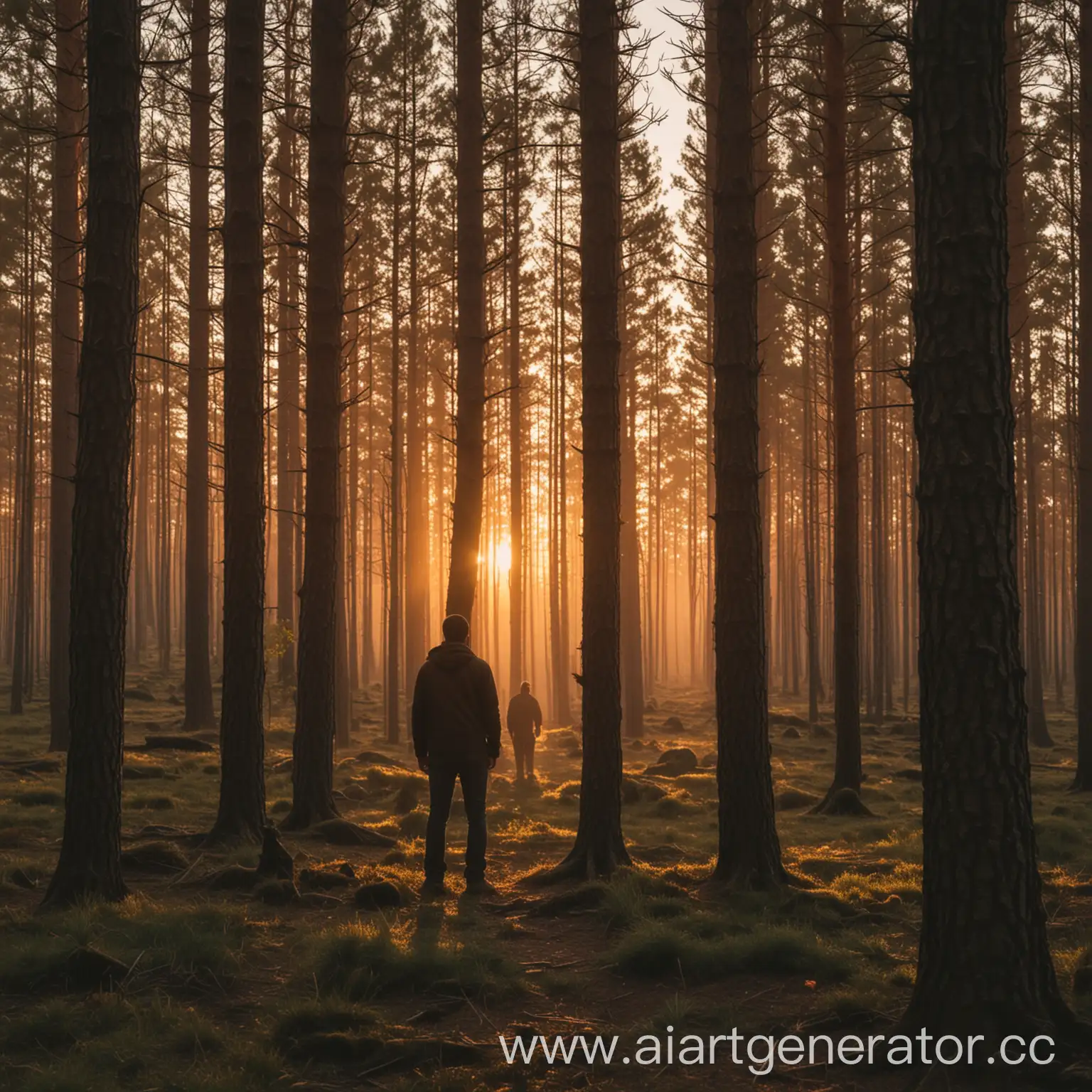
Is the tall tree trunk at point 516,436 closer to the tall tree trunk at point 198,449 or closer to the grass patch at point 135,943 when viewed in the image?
the tall tree trunk at point 198,449

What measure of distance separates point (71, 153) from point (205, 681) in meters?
9.17

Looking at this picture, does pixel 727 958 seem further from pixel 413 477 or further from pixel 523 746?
pixel 413 477

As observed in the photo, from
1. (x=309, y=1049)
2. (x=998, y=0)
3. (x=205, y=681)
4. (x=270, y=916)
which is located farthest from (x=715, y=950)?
(x=205, y=681)

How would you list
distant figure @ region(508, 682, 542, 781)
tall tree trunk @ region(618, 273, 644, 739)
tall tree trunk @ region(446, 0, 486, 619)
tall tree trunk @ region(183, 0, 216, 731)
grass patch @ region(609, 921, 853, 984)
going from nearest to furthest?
grass patch @ region(609, 921, 853, 984) → tall tree trunk @ region(446, 0, 486, 619) → distant figure @ region(508, 682, 542, 781) → tall tree trunk @ region(183, 0, 216, 731) → tall tree trunk @ region(618, 273, 644, 739)

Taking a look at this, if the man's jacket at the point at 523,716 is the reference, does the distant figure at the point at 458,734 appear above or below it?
above

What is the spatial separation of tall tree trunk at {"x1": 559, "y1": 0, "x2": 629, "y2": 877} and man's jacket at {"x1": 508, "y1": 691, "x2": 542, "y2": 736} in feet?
23.6

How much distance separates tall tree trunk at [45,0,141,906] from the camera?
6785 mm

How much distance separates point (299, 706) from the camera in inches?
419

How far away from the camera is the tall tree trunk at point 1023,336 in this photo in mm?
17312

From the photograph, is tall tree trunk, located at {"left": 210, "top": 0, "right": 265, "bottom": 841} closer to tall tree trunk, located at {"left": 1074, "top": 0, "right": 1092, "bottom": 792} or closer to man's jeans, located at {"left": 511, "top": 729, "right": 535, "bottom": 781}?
man's jeans, located at {"left": 511, "top": 729, "right": 535, "bottom": 781}

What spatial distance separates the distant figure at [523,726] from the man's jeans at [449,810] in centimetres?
774

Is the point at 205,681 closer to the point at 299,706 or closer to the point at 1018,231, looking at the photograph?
the point at 299,706

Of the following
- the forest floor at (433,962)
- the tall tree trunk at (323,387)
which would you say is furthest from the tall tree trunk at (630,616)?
the forest floor at (433,962)

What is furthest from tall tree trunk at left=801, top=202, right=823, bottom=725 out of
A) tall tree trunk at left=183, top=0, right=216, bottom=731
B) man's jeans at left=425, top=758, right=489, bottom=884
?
man's jeans at left=425, top=758, right=489, bottom=884
